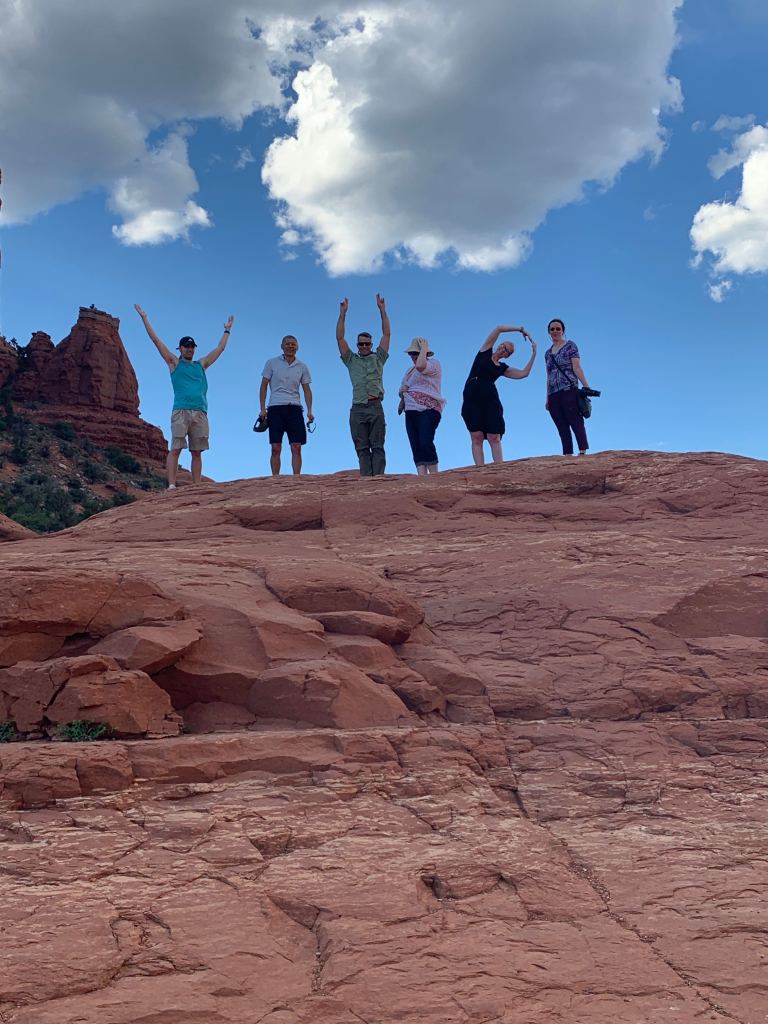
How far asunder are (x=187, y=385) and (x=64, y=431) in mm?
46142

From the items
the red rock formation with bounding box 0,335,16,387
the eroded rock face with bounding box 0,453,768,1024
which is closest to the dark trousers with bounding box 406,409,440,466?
the eroded rock face with bounding box 0,453,768,1024

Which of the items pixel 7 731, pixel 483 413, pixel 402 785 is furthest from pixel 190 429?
pixel 402 785

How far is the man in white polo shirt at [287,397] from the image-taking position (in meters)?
12.4

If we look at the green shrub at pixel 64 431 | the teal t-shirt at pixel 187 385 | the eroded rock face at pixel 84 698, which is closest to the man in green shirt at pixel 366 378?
the teal t-shirt at pixel 187 385

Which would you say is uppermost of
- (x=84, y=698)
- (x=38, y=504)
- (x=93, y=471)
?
(x=93, y=471)

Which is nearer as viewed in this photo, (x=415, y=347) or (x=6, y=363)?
(x=415, y=347)

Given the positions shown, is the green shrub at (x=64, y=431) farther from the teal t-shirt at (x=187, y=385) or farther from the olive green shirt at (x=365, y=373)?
the olive green shirt at (x=365, y=373)

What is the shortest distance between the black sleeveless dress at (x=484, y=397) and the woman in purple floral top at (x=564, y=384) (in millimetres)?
621

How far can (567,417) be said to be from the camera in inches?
487

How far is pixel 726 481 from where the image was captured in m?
11.2

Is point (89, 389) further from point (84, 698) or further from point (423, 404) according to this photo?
point (84, 698)

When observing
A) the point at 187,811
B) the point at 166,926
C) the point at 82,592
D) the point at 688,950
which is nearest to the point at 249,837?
the point at 187,811

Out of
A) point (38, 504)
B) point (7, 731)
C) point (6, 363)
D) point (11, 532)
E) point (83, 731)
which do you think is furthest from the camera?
point (6, 363)

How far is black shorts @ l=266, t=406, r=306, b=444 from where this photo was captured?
12.4 metres
